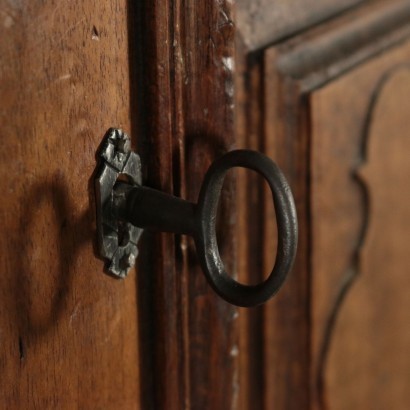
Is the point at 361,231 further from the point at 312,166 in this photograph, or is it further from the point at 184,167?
the point at 184,167

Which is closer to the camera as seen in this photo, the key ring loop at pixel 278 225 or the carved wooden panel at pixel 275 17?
the key ring loop at pixel 278 225

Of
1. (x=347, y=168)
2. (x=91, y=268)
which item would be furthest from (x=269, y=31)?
(x=91, y=268)

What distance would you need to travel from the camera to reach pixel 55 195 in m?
0.45

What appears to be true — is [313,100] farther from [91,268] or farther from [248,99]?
[91,268]

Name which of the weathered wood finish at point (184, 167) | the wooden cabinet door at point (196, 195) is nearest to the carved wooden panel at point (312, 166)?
the wooden cabinet door at point (196, 195)

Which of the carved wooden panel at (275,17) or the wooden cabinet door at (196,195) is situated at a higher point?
the carved wooden panel at (275,17)

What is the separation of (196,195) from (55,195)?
123mm

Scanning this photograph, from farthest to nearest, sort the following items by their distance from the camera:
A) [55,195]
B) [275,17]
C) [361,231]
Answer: [361,231] → [275,17] → [55,195]

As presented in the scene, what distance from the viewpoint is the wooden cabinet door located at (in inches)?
17.3

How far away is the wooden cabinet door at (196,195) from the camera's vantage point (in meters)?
0.44

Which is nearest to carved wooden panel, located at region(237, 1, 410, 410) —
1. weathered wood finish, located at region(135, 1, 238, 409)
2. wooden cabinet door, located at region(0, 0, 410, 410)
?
wooden cabinet door, located at region(0, 0, 410, 410)

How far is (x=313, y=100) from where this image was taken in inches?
27.2

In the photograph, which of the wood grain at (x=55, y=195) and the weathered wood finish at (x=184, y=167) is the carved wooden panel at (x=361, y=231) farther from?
the wood grain at (x=55, y=195)

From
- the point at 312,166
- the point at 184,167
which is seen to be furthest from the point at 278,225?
the point at 312,166
